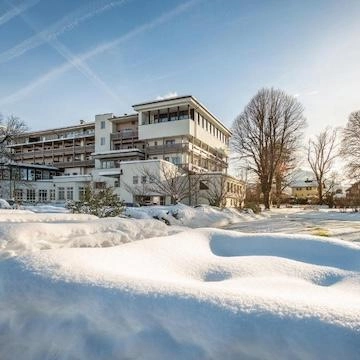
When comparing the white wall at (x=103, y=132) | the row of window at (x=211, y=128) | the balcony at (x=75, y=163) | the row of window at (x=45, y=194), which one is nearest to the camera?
the row of window at (x=211, y=128)

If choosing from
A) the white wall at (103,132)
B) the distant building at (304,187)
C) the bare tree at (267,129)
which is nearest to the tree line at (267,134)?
the bare tree at (267,129)

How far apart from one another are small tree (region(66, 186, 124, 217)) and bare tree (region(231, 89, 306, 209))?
2596 centimetres

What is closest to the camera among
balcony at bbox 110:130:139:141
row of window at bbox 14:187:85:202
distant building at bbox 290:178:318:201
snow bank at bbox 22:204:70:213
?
snow bank at bbox 22:204:70:213

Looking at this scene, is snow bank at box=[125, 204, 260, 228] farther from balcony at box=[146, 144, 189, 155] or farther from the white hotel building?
balcony at box=[146, 144, 189, 155]

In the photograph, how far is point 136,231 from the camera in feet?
20.3

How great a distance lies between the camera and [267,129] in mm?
35906

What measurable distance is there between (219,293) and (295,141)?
3768 cm

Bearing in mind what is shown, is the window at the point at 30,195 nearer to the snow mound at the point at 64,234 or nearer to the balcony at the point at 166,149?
the balcony at the point at 166,149

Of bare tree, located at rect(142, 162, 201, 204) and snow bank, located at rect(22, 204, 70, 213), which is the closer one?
snow bank, located at rect(22, 204, 70, 213)

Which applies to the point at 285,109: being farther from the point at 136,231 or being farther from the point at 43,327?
the point at 43,327

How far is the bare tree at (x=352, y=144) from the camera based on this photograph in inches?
1212

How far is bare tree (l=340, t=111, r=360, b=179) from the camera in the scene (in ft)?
101

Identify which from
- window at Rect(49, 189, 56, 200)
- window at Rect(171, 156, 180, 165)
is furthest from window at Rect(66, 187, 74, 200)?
window at Rect(171, 156, 180, 165)

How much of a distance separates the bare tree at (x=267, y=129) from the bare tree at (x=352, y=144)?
5540 mm
